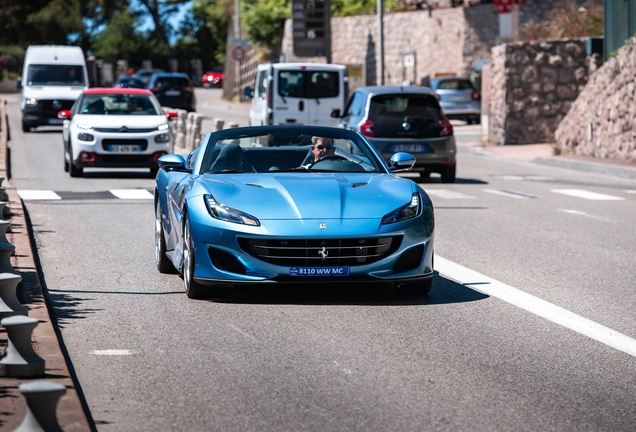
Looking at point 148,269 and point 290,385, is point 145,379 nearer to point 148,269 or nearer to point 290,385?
point 290,385

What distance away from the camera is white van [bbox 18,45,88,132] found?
38719 mm

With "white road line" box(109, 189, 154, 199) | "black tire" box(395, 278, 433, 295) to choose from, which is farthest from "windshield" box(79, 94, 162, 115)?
"black tire" box(395, 278, 433, 295)

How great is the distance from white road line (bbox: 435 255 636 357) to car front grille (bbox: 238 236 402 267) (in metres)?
1.14

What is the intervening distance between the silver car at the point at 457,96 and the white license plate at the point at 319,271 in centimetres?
3627

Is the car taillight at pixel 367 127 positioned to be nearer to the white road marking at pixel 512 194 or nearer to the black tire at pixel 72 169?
the white road marking at pixel 512 194

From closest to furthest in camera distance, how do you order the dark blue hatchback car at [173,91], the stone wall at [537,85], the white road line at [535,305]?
the white road line at [535,305] < the stone wall at [537,85] < the dark blue hatchback car at [173,91]

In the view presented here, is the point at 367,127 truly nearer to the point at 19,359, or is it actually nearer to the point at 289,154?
the point at 289,154

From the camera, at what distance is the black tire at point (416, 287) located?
9.18 m

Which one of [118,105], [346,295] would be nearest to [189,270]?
[346,295]

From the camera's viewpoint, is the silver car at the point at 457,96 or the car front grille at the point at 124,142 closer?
the car front grille at the point at 124,142

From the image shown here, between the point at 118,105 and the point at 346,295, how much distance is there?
15001 millimetres

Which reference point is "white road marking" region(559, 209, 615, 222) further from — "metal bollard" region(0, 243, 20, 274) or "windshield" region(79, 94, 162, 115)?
"windshield" region(79, 94, 162, 115)

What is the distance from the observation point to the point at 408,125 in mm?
21125

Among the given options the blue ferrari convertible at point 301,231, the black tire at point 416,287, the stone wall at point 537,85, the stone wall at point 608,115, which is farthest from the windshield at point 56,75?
the black tire at point 416,287
